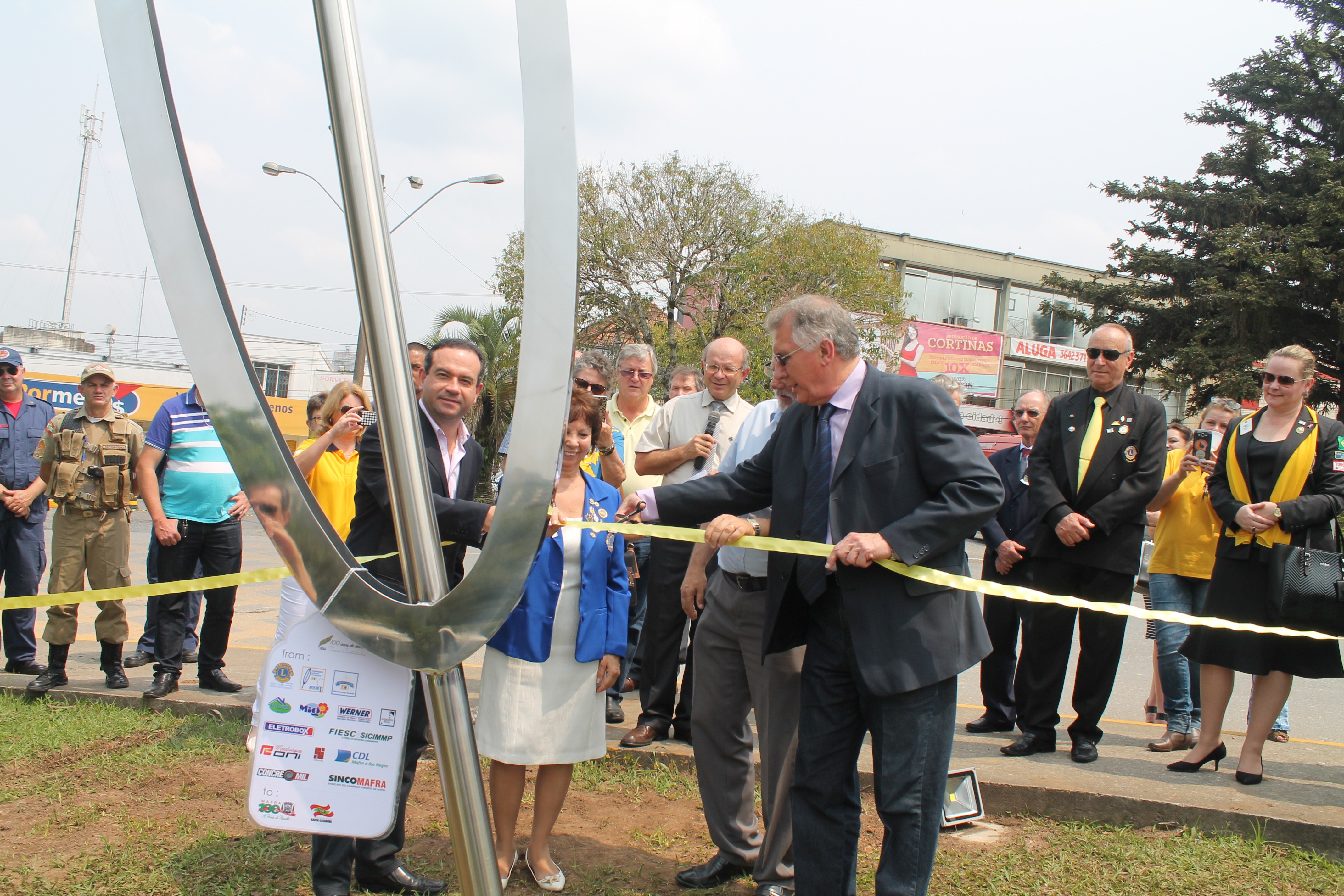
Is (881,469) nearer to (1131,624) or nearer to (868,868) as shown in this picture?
(868,868)

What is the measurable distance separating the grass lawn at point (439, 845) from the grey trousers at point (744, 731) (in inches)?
7.9

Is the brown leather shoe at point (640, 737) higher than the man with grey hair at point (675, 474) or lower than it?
lower

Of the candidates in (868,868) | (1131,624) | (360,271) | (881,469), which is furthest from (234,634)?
(1131,624)

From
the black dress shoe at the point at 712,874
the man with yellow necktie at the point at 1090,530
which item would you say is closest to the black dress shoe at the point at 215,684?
the black dress shoe at the point at 712,874

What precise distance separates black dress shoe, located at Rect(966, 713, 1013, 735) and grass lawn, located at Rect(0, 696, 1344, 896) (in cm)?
131

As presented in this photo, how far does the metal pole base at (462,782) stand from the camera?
160cm

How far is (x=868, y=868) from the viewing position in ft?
11.6

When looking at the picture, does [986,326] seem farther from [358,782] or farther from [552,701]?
[358,782]

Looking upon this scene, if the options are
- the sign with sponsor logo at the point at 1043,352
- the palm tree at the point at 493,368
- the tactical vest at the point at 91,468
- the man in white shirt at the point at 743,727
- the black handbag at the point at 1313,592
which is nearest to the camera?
the man in white shirt at the point at 743,727

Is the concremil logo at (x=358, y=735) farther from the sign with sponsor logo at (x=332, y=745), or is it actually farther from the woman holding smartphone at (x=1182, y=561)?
the woman holding smartphone at (x=1182, y=561)

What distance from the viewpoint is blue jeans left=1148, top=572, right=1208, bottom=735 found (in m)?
5.06

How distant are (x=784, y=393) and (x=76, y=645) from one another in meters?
6.31

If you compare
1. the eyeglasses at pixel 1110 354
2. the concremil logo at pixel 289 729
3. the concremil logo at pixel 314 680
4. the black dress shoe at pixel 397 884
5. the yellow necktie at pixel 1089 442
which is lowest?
the black dress shoe at pixel 397 884

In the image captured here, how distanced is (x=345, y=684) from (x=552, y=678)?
4.51ft
